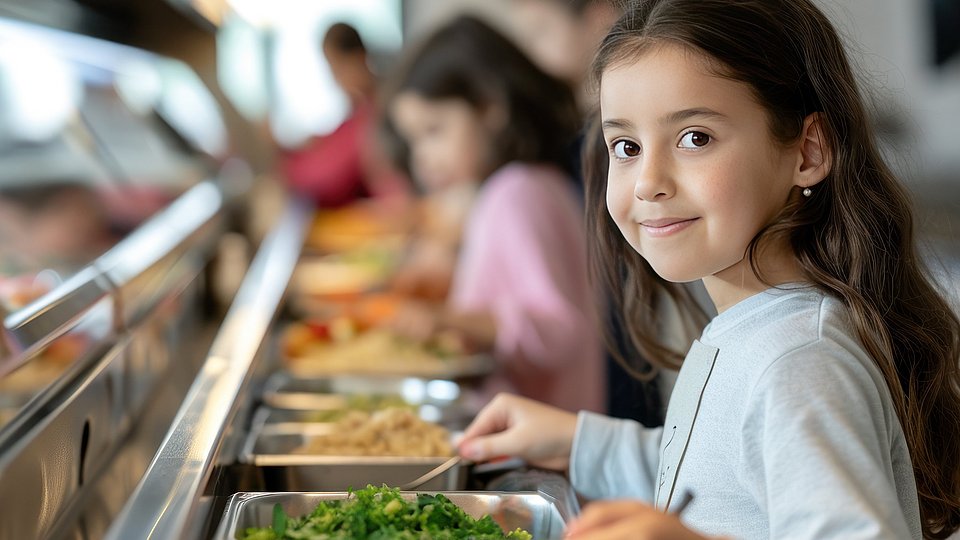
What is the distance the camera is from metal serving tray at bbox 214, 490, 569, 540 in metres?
1.11

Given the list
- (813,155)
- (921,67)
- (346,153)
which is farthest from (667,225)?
(921,67)

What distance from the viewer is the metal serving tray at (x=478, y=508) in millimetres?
1105

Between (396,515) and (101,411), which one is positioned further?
(101,411)

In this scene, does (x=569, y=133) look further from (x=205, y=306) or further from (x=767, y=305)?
(x=767, y=305)

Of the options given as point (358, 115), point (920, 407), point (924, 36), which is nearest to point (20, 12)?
point (920, 407)

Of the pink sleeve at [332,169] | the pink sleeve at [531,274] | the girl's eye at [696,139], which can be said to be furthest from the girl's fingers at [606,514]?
the pink sleeve at [332,169]

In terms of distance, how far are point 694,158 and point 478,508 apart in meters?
0.48

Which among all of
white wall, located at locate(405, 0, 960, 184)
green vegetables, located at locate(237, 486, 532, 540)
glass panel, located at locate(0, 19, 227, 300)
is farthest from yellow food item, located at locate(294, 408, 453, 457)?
white wall, located at locate(405, 0, 960, 184)

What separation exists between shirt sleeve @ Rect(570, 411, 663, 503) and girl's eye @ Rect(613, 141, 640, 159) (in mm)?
465

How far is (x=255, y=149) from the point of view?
4.66 metres

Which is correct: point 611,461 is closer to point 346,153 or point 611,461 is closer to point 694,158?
point 694,158

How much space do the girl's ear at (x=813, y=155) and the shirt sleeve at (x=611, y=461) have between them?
46 cm

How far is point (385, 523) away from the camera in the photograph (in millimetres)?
1036

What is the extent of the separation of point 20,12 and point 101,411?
2.92 feet
